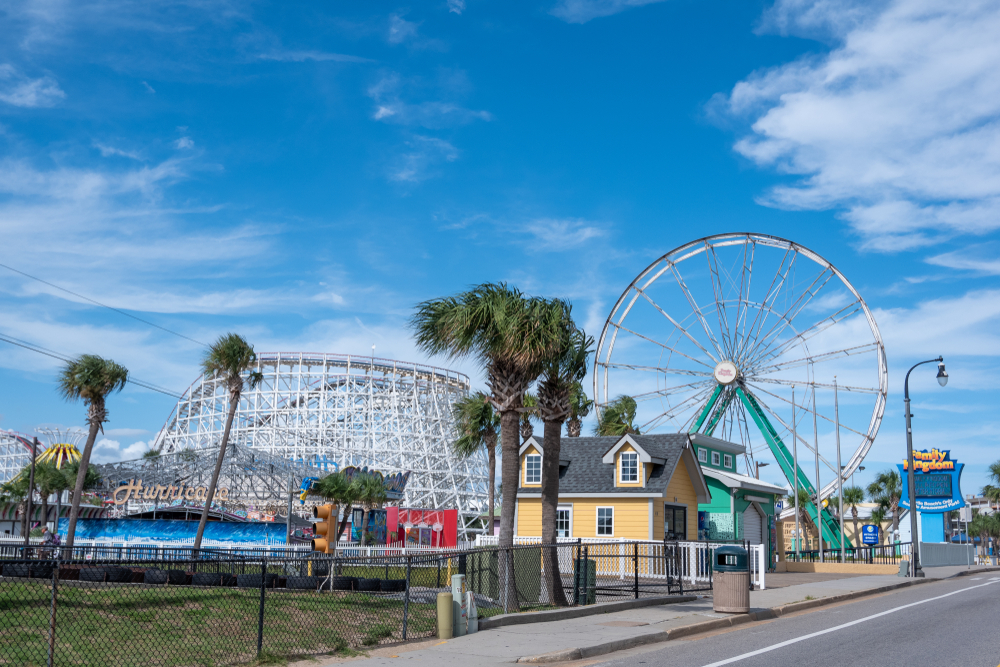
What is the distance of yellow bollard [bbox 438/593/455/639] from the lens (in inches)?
508

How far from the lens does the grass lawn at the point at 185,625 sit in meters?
10.4

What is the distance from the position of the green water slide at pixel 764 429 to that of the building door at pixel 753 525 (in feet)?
19.8

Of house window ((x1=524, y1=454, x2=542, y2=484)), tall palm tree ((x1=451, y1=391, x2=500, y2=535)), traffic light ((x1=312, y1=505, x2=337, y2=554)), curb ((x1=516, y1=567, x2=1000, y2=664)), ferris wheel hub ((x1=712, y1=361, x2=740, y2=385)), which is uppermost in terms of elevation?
ferris wheel hub ((x1=712, y1=361, x2=740, y2=385))

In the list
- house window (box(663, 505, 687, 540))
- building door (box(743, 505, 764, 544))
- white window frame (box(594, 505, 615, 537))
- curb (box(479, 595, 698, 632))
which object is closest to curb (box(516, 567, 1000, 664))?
curb (box(479, 595, 698, 632))

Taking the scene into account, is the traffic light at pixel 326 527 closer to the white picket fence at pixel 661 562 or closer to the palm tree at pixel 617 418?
the white picket fence at pixel 661 562

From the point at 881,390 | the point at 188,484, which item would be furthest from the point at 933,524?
the point at 188,484

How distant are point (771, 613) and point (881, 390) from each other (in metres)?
30.5

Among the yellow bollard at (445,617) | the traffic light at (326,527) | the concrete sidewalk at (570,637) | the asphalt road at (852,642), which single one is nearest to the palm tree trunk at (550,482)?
the concrete sidewalk at (570,637)

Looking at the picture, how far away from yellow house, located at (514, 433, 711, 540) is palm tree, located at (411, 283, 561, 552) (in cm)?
1579

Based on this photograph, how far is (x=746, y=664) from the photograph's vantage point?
10.8 m

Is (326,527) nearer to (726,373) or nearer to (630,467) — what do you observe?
(630,467)

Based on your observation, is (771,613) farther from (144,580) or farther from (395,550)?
(395,550)

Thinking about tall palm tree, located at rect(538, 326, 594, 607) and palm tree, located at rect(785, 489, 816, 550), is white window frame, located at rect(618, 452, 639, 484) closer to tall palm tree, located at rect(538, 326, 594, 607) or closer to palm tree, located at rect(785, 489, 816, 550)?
tall palm tree, located at rect(538, 326, 594, 607)

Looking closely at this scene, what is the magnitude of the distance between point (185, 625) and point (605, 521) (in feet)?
73.1
